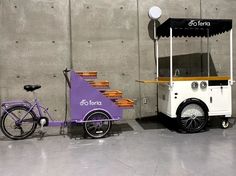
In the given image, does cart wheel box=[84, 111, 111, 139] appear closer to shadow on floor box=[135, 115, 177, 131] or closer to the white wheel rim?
shadow on floor box=[135, 115, 177, 131]

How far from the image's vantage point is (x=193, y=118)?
482 centimetres

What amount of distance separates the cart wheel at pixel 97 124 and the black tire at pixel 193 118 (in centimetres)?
128

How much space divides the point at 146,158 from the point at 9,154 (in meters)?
1.89

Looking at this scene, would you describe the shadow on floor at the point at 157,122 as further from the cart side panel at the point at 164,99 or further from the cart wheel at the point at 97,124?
the cart wheel at the point at 97,124

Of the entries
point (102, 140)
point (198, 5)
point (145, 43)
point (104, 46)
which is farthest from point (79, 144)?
point (198, 5)

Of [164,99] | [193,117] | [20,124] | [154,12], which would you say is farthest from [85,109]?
[154,12]

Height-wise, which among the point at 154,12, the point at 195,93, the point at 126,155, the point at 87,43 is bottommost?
the point at 126,155

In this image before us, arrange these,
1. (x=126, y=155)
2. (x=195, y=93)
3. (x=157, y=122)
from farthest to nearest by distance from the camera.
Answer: (x=157, y=122) < (x=195, y=93) < (x=126, y=155)

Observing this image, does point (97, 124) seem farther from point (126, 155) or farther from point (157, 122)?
point (157, 122)

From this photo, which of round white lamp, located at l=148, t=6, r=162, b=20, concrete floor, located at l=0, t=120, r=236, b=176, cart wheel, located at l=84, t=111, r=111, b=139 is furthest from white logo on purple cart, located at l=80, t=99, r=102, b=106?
round white lamp, located at l=148, t=6, r=162, b=20

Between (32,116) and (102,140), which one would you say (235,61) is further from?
(32,116)

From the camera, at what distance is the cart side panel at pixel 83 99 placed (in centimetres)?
438

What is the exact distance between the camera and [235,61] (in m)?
6.14

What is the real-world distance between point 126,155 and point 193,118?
1.71 m
